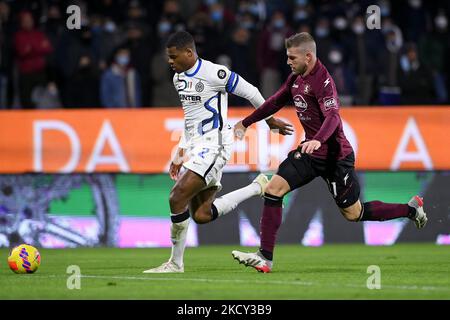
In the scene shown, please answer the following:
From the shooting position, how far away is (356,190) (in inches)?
400

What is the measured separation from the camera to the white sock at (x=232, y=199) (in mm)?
10570

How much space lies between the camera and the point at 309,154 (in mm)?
9875

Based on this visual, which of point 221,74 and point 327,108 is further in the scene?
point 221,74

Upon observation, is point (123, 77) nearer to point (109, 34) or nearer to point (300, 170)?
point (109, 34)

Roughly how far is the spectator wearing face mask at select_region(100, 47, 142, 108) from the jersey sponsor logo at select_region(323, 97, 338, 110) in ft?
27.6

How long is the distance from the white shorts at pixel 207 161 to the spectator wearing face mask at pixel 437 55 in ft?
30.2

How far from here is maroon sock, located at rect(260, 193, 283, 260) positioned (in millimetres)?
9680

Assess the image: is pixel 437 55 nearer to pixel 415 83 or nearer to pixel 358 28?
pixel 415 83

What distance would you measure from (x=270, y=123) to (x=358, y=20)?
30.6 ft

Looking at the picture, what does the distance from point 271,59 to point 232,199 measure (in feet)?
25.4

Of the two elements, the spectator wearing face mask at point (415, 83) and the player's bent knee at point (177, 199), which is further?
the spectator wearing face mask at point (415, 83)

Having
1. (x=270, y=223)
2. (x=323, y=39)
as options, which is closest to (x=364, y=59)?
(x=323, y=39)

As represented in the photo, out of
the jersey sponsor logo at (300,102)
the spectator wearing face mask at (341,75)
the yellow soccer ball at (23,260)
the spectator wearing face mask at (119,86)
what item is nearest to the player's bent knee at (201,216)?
the jersey sponsor logo at (300,102)

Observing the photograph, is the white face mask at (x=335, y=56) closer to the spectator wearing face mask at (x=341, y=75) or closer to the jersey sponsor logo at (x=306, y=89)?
the spectator wearing face mask at (x=341, y=75)
